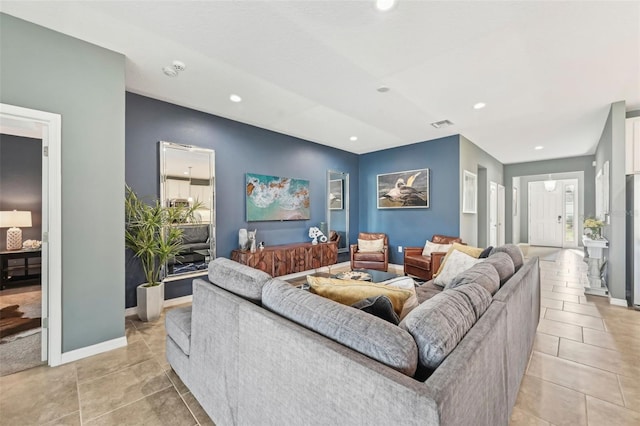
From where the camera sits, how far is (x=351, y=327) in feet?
3.19

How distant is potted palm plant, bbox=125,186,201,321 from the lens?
289 centimetres

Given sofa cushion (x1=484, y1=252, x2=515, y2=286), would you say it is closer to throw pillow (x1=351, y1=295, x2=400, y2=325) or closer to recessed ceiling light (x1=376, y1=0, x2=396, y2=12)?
throw pillow (x1=351, y1=295, x2=400, y2=325)

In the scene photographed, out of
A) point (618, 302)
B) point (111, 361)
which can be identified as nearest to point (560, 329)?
point (618, 302)

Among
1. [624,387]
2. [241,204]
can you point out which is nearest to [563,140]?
[624,387]

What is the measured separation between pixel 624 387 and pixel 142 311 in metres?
4.21

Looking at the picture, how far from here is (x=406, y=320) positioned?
1.02 metres

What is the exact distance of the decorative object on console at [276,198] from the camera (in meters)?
4.28

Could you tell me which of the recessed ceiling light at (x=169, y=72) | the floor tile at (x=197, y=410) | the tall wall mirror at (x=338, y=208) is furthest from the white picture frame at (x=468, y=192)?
the floor tile at (x=197, y=410)

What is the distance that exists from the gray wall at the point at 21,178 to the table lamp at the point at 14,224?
0.55 ft

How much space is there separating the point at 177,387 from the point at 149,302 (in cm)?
140

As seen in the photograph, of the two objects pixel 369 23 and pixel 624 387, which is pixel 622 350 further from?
pixel 369 23

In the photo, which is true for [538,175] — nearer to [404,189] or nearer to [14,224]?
[404,189]

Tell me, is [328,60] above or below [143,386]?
above

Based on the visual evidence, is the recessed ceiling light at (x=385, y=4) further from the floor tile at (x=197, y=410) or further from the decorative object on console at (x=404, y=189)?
the decorative object on console at (x=404, y=189)
